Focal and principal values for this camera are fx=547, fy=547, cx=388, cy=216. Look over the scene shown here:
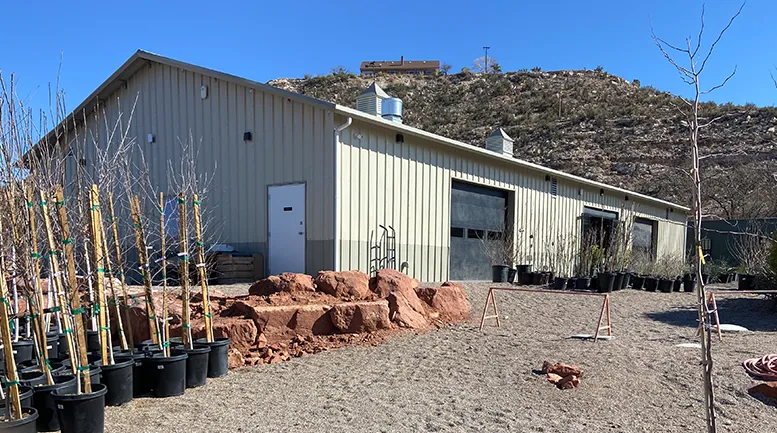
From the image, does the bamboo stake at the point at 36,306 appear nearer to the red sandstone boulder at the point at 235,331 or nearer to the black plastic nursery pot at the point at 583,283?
the red sandstone boulder at the point at 235,331

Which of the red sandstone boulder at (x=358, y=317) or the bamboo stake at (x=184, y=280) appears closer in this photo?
the bamboo stake at (x=184, y=280)

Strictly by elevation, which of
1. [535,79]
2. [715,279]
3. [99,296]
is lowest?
[715,279]

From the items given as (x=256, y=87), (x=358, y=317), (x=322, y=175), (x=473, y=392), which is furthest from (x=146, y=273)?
(x=256, y=87)

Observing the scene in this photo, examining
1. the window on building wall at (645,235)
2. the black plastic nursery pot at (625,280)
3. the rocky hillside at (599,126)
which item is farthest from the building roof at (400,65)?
the black plastic nursery pot at (625,280)

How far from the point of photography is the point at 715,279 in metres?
17.3

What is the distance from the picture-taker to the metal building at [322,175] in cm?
1034

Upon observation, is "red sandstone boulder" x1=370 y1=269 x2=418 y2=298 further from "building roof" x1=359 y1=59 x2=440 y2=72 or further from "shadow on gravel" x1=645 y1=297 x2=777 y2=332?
"building roof" x1=359 y1=59 x2=440 y2=72

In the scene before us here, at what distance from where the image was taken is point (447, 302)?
27.0 feet

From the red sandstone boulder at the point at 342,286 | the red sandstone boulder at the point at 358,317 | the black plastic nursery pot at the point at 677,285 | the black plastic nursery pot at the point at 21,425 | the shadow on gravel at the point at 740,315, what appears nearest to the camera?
the black plastic nursery pot at the point at 21,425

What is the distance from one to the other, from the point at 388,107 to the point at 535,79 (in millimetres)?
37503

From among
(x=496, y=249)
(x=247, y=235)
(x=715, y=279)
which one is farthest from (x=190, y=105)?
(x=715, y=279)

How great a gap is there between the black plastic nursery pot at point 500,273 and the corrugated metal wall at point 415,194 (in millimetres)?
1400

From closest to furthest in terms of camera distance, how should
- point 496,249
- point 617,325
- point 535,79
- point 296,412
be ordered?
point 296,412, point 617,325, point 496,249, point 535,79

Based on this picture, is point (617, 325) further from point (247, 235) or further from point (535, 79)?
point (535, 79)
